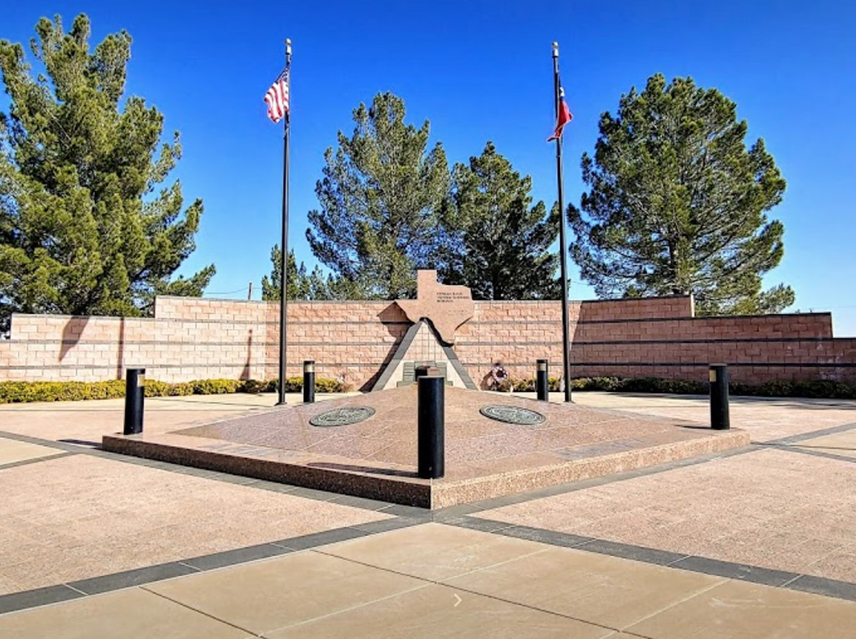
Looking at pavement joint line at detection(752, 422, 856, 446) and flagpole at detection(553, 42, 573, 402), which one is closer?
pavement joint line at detection(752, 422, 856, 446)

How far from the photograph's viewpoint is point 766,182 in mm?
27188

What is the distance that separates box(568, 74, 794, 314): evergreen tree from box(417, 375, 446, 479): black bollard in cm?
2287

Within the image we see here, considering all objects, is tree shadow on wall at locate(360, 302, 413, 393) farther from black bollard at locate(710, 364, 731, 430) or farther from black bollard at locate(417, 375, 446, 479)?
black bollard at locate(417, 375, 446, 479)

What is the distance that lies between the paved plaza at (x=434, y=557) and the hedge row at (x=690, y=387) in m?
14.2

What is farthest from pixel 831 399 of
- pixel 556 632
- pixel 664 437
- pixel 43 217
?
A: pixel 43 217

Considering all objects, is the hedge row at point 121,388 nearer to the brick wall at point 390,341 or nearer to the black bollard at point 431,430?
the brick wall at point 390,341

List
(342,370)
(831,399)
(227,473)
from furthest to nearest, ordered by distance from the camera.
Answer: (342,370) < (831,399) < (227,473)

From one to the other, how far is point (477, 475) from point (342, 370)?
18.4m

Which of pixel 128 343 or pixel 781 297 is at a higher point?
pixel 781 297

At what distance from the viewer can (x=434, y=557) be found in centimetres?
437

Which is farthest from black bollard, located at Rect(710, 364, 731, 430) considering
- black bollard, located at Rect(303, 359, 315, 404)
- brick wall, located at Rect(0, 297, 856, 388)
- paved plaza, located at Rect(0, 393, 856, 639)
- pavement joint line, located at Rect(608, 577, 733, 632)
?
brick wall, located at Rect(0, 297, 856, 388)

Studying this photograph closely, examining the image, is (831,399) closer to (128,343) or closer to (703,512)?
(703,512)

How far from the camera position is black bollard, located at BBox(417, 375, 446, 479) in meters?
6.21

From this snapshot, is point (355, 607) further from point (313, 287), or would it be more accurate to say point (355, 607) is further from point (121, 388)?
point (313, 287)
